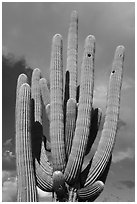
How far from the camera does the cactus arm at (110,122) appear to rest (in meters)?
10.2

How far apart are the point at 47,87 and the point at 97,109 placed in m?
1.71

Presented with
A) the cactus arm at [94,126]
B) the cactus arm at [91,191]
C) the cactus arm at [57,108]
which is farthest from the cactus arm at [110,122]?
the cactus arm at [57,108]

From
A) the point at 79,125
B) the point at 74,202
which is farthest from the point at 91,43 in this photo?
the point at 74,202

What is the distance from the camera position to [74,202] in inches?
375

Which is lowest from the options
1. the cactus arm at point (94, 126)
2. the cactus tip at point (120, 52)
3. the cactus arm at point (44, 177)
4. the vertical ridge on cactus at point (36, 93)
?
the cactus arm at point (44, 177)

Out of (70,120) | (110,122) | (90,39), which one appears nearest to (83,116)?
(70,120)

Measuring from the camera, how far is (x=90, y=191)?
9.91 metres

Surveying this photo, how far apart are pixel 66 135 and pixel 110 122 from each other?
138cm

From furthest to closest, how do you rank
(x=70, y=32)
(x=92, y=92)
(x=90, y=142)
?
(x=70, y=32) → (x=90, y=142) → (x=92, y=92)

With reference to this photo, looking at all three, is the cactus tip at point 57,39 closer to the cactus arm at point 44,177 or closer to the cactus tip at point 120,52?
the cactus tip at point 120,52

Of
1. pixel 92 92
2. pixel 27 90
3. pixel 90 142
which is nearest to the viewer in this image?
pixel 27 90

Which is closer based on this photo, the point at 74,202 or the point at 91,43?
the point at 74,202

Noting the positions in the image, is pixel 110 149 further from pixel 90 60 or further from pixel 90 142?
pixel 90 60

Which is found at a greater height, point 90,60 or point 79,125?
point 90,60
